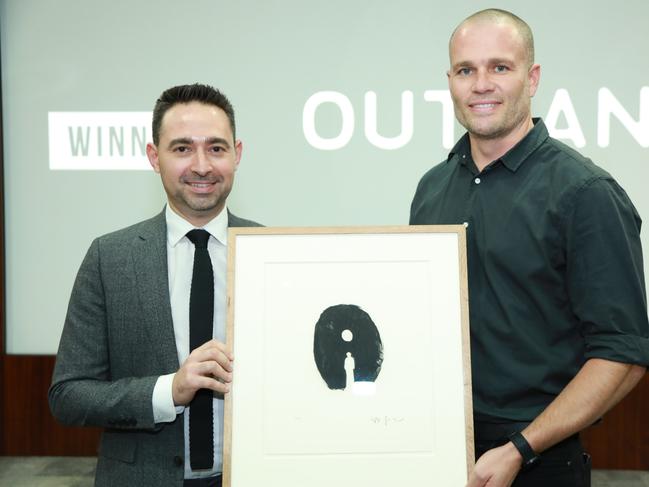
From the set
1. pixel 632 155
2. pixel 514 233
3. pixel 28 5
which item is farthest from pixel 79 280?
pixel 632 155

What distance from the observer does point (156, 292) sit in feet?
5.02

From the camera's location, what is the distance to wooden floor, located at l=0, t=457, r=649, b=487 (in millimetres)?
3562

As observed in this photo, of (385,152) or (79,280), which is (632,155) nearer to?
(385,152)

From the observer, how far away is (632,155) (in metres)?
3.69

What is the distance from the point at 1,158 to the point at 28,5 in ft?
3.06

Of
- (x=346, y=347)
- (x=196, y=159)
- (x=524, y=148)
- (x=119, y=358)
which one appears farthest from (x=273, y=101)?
(x=346, y=347)

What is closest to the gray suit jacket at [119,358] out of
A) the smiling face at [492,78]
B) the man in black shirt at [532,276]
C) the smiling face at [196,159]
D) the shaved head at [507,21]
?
the smiling face at [196,159]

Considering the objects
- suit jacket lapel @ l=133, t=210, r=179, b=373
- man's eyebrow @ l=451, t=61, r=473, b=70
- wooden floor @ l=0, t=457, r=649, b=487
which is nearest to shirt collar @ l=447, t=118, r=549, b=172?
man's eyebrow @ l=451, t=61, r=473, b=70

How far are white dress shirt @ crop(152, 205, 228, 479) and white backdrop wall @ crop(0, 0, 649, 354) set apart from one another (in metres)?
2.18

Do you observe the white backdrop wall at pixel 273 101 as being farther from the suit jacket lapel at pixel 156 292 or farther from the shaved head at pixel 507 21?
the suit jacket lapel at pixel 156 292

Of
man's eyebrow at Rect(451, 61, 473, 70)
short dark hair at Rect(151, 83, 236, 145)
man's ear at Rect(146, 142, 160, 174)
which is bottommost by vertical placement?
man's ear at Rect(146, 142, 160, 174)

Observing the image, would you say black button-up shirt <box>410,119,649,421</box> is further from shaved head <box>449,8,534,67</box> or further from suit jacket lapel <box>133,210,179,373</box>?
suit jacket lapel <box>133,210,179,373</box>

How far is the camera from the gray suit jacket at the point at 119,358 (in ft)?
4.84

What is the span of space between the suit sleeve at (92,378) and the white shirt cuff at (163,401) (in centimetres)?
1
